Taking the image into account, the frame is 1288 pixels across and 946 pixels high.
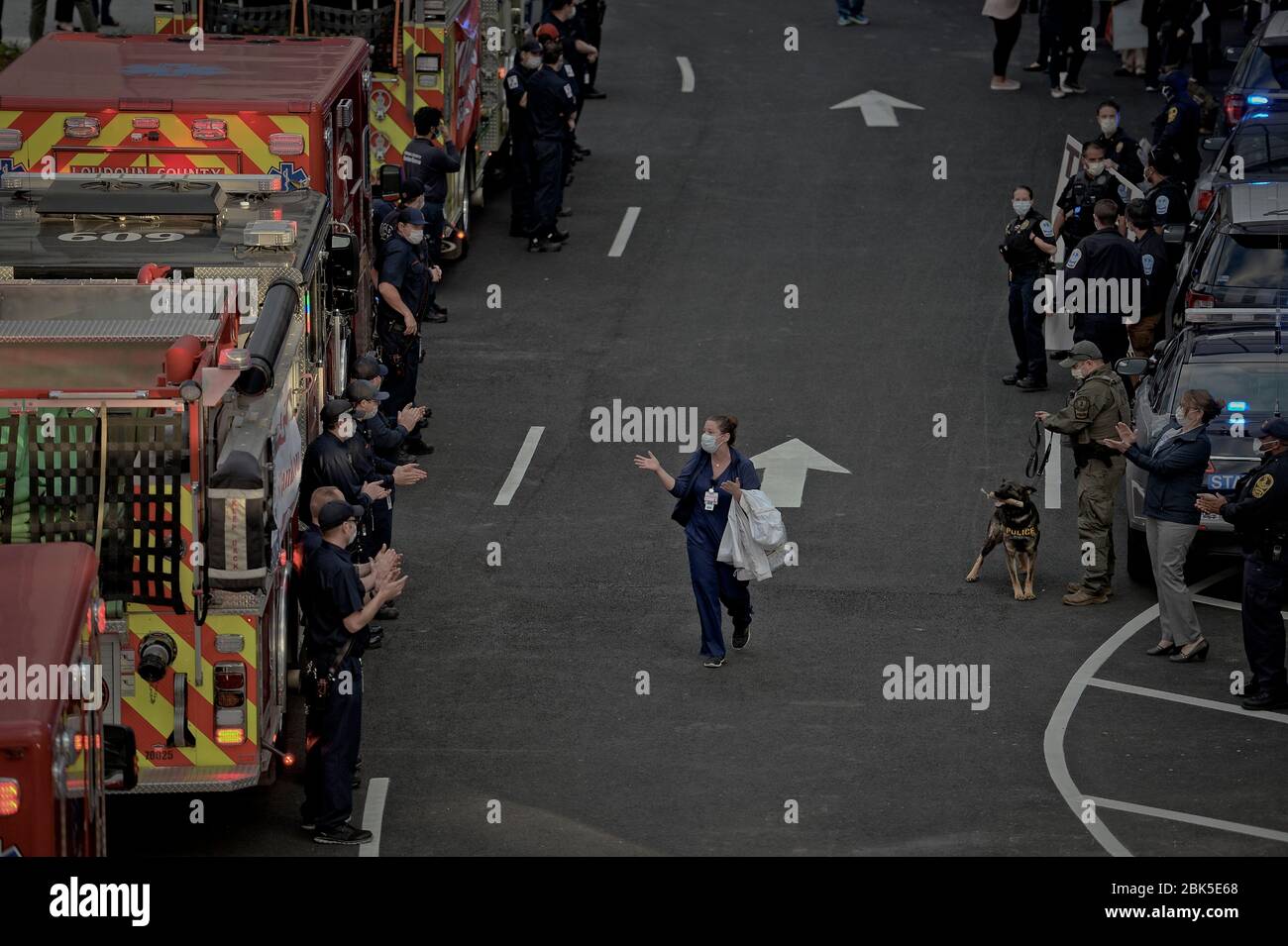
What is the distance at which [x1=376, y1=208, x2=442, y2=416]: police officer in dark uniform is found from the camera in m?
18.0

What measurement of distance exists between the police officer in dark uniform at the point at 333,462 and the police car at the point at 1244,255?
7.54 metres

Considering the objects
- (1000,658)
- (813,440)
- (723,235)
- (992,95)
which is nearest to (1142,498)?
(1000,658)

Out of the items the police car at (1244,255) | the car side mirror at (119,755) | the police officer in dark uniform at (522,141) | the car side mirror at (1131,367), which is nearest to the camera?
the car side mirror at (119,755)

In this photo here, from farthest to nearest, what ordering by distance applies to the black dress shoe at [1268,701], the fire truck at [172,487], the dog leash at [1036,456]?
the dog leash at [1036,456]
the black dress shoe at [1268,701]
the fire truck at [172,487]

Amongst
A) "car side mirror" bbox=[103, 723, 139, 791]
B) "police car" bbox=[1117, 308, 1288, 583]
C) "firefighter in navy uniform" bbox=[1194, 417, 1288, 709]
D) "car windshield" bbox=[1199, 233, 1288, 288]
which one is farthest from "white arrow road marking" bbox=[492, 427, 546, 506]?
→ "car side mirror" bbox=[103, 723, 139, 791]

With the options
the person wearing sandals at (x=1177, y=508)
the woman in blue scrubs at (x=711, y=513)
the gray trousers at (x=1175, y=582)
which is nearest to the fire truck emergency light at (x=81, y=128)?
the woman in blue scrubs at (x=711, y=513)

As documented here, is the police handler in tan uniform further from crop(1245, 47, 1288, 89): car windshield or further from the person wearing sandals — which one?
crop(1245, 47, 1288, 89): car windshield

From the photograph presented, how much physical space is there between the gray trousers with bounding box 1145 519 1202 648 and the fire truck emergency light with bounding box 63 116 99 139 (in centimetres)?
767

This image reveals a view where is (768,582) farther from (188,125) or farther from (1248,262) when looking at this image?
(1248,262)

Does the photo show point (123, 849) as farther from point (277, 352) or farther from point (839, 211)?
point (839, 211)

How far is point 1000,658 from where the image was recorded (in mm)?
14602

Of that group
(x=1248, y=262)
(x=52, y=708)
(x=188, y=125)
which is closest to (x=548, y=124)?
(x=1248, y=262)

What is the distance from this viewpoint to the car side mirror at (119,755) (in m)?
9.17

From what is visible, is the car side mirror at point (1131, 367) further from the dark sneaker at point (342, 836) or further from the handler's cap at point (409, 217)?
the dark sneaker at point (342, 836)
